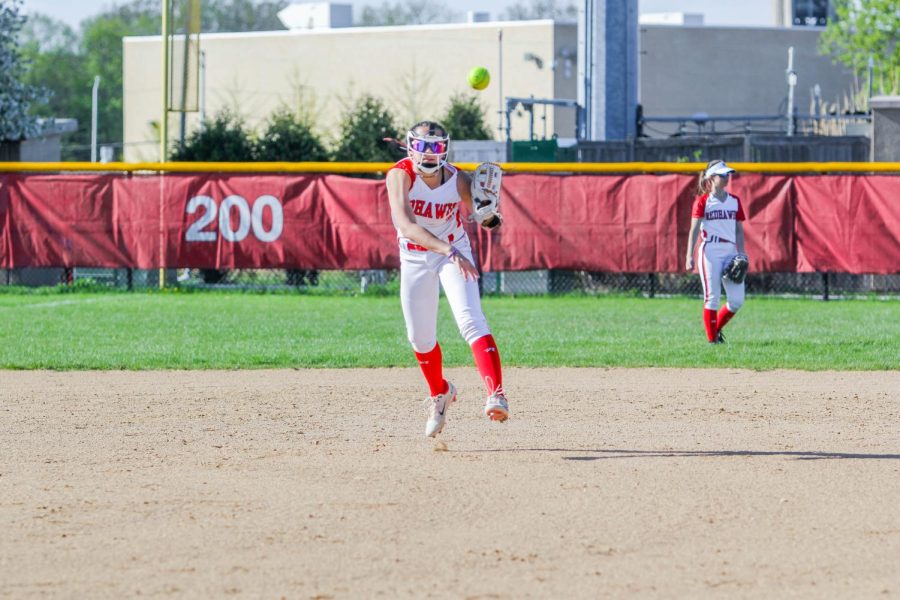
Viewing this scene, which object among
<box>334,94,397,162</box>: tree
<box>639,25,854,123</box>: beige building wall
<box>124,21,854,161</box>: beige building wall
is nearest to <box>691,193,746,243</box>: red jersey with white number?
<box>334,94,397,162</box>: tree

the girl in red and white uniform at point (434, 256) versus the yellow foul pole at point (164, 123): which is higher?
the yellow foul pole at point (164, 123)

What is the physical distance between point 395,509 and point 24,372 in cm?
639

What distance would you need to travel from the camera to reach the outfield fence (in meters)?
17.8

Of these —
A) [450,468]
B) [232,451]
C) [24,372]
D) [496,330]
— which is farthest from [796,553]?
[496,330]

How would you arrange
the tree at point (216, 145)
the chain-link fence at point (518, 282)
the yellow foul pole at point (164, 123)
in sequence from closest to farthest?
the chain-link fence at point (518, 282), the yellow foul pole at point (164, 123), the tree at point (216, 145)

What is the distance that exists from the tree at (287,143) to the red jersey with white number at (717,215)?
17.2 meters

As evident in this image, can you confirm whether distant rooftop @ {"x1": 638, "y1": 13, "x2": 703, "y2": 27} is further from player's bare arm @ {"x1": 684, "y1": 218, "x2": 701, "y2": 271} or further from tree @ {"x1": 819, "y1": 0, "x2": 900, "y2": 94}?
player's bare arm @ {"x1": 684, "y1": 218, "x2": 701, "y2": 271}

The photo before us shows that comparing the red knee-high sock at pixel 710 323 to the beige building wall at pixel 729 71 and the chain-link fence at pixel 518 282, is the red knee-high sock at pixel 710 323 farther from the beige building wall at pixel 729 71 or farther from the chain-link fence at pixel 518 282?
the beige building wall at pixel 729 71

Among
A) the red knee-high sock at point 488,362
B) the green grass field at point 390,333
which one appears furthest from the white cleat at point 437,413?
the green grass field at point 390,333

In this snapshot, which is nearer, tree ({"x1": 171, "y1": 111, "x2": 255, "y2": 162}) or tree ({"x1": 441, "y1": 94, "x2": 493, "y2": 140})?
tree ({"x1": 171, "y1": 111, "x2": 255, "y2": 162})

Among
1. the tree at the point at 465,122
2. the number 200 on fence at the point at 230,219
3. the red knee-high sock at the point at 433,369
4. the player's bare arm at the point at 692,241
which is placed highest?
the tree at the point at 465,122

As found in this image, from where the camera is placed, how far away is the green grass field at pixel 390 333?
11797 millimetres

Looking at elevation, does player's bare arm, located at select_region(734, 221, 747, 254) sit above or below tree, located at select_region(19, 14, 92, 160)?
below

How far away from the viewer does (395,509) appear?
5.87m
